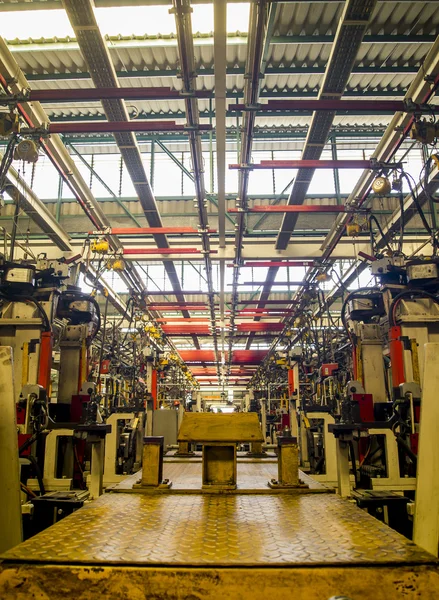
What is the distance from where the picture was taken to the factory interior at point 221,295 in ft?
6.49

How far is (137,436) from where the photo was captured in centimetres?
825

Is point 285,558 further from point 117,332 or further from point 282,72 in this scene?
point 117,332

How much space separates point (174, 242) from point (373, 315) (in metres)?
3.47

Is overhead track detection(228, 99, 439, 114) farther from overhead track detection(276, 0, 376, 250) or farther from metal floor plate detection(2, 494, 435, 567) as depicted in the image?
metal floor plate detection(2, 494, 435, 567)

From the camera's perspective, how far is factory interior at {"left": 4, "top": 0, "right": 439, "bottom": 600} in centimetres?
198

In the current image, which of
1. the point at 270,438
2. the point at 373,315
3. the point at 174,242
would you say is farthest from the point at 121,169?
the point at 270,438

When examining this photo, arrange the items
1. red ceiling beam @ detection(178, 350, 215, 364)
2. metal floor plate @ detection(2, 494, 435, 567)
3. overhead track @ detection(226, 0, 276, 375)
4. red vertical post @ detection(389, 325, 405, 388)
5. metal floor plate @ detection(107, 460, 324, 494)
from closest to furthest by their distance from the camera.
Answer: metal floor plate @ detection(2, 494, 435, 567) → overhead track @ detection(226, 0, 276, 375) → metal floor plate @ detection(107, 460, 324, 494) → red vertical post @ detection(389, 325, 405, 388) → red ceiling beam @ detection(178, 350, 215, 364)

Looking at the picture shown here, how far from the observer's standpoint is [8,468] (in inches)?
82.2

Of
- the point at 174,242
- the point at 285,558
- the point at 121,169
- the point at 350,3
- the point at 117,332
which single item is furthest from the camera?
the point at 117,332

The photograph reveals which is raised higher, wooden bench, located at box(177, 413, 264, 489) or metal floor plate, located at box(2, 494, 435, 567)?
wooden bench, located at box(177, 413, 264, 489)

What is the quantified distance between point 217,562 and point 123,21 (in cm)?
486

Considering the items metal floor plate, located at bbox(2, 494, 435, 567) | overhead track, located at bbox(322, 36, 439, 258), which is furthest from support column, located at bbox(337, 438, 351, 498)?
overhead track, located at bbox(322, 36, 439, 258)

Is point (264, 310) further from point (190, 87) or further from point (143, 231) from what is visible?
point (190, 87)

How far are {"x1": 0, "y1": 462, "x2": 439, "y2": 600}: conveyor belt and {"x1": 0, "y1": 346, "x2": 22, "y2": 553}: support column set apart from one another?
11 cm
